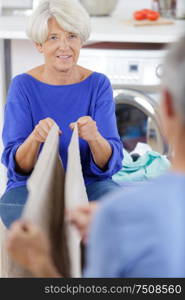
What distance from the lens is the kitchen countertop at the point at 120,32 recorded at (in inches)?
104

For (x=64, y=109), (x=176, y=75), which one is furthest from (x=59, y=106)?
(x=176, y=75)

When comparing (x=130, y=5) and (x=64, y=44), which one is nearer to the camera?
Answer: (x=64, y=44)

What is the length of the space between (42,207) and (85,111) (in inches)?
31.2

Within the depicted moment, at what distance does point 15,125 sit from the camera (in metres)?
1.64

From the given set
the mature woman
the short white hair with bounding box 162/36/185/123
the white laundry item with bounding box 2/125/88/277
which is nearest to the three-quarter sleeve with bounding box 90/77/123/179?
the mature woman

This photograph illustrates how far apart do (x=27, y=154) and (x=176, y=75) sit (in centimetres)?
82

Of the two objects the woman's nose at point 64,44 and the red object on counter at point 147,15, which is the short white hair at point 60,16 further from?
→ the red object on counter at point 147,15

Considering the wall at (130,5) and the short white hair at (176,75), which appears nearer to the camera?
the short white hair at (176,75)

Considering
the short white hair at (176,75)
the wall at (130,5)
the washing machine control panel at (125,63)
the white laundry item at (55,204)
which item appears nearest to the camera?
the short white hair at (176,75)

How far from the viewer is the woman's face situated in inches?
63.2

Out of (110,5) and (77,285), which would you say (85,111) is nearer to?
(77,285)

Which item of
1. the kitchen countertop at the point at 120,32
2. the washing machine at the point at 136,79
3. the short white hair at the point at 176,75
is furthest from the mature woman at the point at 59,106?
the washing machine at the point at 136,79

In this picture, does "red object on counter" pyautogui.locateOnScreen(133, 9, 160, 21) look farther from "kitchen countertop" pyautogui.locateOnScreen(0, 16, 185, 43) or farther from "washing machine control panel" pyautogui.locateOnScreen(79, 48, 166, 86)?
"washing machine control panel" pyautogui.locateOnScreen(79, 48, 166, 86)

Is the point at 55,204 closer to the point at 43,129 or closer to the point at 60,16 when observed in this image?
the point at 43,129
